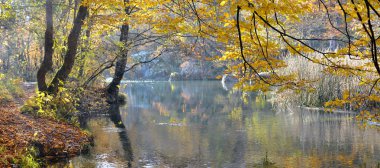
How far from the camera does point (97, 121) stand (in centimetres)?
1277

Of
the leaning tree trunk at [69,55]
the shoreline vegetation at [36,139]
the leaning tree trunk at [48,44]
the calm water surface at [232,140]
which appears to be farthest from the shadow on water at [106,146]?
the leaning tree trunk at [48,44]

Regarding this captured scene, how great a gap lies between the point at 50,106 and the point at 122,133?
1.87 meters

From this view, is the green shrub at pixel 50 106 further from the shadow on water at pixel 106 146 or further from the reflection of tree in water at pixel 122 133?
the reflection of tree in water at pixel 122 133

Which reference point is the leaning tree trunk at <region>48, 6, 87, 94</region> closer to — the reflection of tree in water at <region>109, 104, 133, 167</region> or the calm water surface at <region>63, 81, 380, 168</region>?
the calm water surface at <region>63, 81, 380, 168</region>

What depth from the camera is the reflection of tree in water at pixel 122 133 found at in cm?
788

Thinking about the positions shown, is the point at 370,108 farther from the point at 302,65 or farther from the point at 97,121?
the point at 97,121

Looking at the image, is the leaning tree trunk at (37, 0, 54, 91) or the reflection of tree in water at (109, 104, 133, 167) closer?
the reflection of tree in water at (109, 104, 133, 167)

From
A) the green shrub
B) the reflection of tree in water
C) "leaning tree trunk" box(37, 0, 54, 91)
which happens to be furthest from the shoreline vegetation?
"leaning tree trunk" box(37, 0, 54, 91)

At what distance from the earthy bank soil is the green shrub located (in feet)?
0.85

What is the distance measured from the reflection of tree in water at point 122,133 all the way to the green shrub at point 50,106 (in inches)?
52.0

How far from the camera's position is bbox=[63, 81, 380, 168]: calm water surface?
288 inches

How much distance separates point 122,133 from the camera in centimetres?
1049

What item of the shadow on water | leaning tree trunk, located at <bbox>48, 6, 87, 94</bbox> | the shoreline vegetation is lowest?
the shadow on water

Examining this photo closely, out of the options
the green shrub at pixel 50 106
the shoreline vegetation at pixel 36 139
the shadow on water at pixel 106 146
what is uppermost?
the green shrub at pixel 50 106
